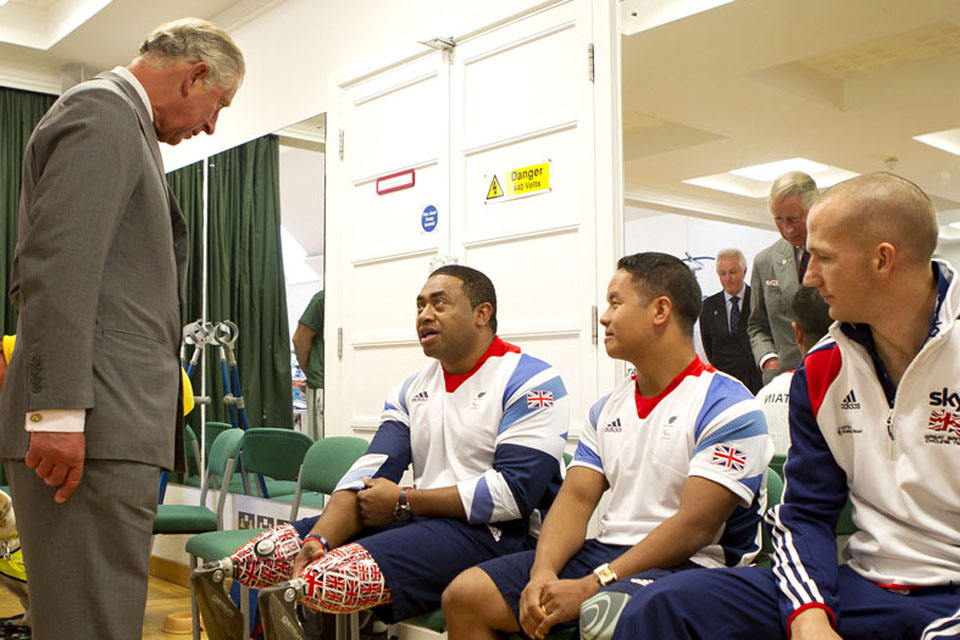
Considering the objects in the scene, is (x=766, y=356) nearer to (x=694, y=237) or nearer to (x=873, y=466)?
(x=694, y=237)

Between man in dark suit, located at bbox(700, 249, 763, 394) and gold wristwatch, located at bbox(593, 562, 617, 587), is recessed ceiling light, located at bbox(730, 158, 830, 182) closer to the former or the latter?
man in dark suit, located at bbox(700, 249, 763, 394)

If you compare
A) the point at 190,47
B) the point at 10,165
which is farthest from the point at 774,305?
the point at 10,165

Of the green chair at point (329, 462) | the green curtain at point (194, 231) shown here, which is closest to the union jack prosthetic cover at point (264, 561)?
the green chair at point (329, 462)

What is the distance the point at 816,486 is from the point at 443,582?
39.4 inches

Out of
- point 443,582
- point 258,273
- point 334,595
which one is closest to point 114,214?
point 334,595

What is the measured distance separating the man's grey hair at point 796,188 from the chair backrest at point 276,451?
2085 mm

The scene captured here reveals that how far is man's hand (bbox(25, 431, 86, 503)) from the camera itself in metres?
1.61

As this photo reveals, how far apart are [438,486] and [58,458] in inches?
46.6

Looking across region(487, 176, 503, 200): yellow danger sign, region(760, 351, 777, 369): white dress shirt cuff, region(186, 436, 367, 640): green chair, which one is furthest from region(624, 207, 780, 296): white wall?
region(186, 436, 367, 640): green chair

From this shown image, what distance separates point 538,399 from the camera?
2498 mm

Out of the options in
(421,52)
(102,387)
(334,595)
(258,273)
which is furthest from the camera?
(258,273)

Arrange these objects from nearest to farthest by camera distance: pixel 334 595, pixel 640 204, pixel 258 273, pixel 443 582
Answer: pixel 334 595 → pixel 443 582 → pixel 640 204 → pixel 258 273

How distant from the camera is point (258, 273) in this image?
5.03 meters

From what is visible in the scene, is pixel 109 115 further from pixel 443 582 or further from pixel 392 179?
pixel 392 179
